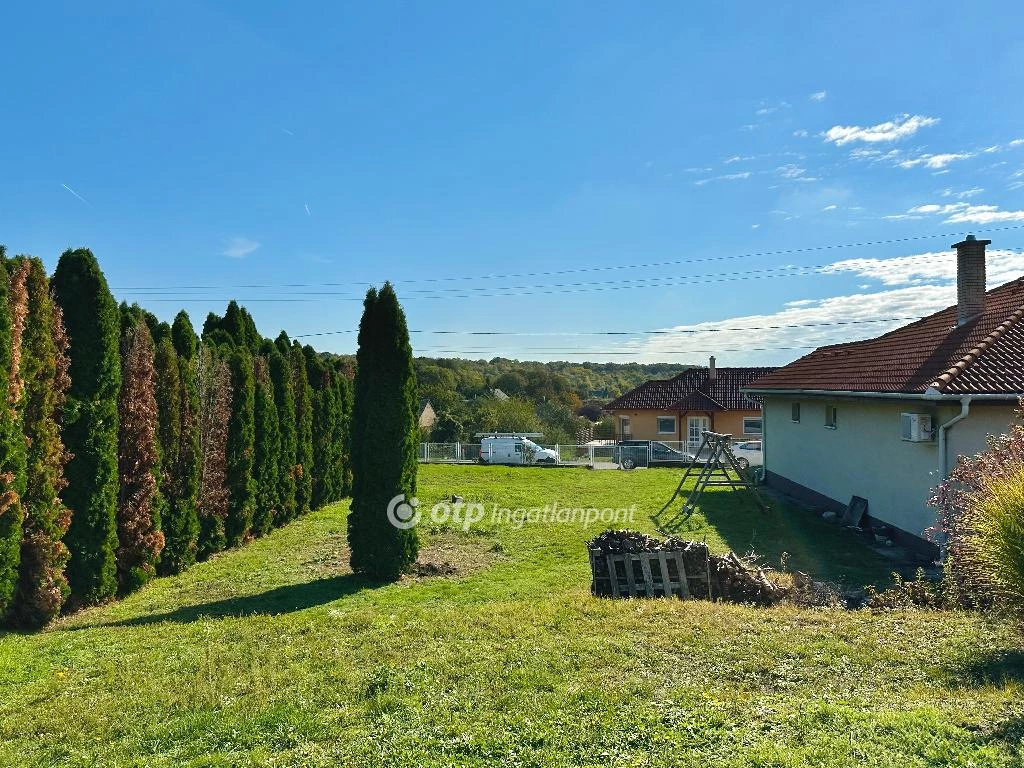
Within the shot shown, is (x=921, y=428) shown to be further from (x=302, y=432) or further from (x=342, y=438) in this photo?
(x=342, y=438)

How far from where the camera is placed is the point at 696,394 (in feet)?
117

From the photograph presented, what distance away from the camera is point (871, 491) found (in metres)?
13.0

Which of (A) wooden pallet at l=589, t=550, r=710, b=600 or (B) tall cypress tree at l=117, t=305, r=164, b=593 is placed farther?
(B) tall cypress tree at l=117, t=305, r=164, b=593

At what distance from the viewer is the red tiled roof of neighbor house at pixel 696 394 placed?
34875 mm

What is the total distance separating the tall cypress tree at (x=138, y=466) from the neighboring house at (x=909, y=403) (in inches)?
462

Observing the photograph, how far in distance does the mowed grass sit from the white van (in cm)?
1776

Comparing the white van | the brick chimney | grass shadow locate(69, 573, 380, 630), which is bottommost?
grass shadow locate(69, 573, 380, 630)

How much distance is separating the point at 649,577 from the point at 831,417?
901 cm

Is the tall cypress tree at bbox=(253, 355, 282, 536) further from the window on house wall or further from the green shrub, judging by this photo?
the window on house wall

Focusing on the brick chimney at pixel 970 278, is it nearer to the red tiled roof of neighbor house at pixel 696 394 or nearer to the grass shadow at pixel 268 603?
the grass shadow at pixel 268 603

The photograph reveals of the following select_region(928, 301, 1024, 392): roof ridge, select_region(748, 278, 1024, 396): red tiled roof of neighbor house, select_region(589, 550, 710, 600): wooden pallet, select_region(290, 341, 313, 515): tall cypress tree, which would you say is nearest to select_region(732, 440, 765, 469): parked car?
select_region(748, 278, 1024, 396): red tiled roof of neighbor house

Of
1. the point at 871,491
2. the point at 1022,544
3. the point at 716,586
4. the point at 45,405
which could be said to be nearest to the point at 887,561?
the point at 871,491

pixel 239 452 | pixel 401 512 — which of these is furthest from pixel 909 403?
pixel 239 452

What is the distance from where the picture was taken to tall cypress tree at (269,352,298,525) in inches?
594
